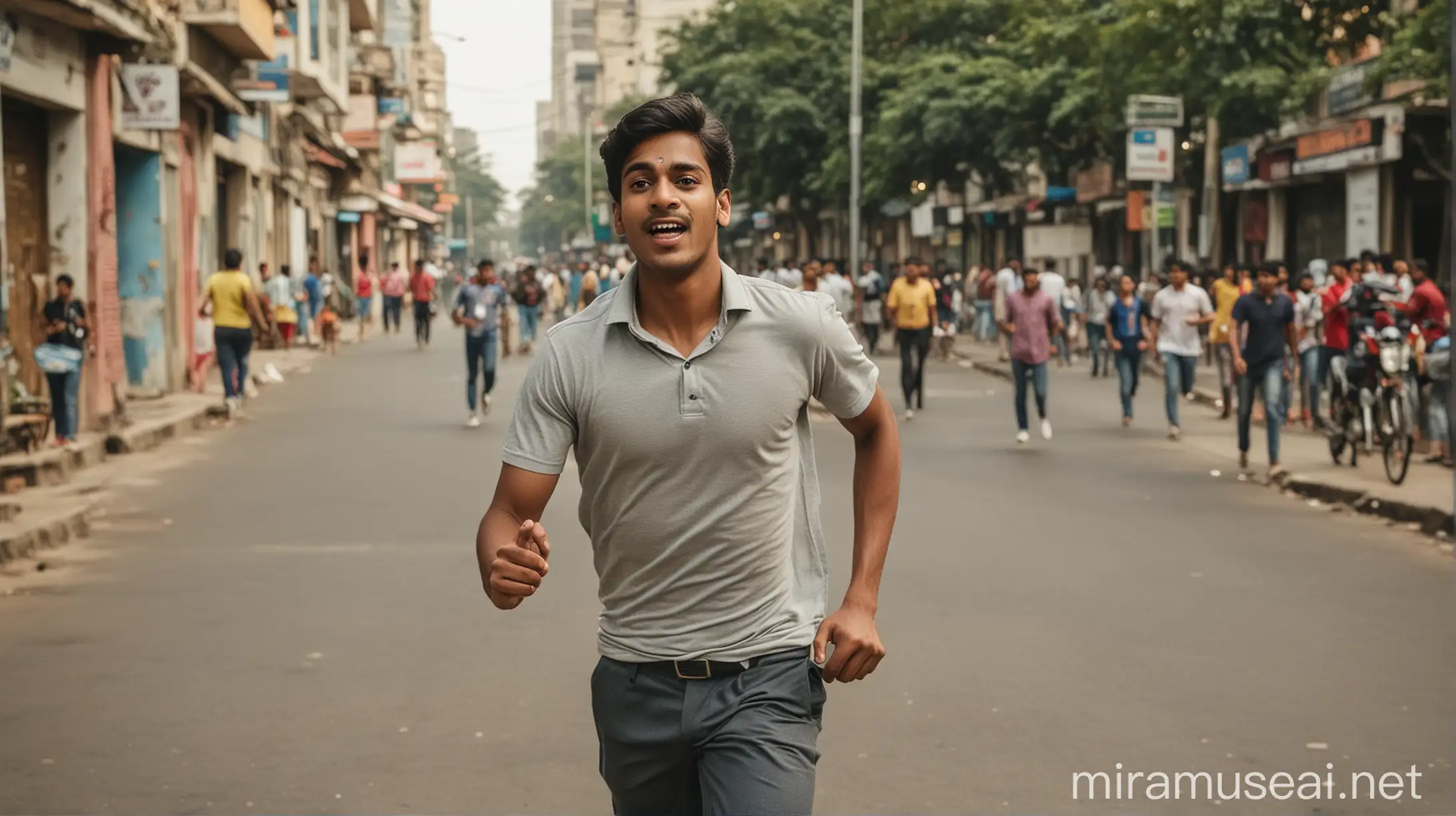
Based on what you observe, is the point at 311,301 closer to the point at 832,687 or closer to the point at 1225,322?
the point at 1225,322

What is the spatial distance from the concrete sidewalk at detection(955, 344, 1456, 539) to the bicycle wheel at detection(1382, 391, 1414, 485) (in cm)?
11

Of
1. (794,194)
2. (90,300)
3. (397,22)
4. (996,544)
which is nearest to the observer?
(996,544)

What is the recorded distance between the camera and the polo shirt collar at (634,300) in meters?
3.51

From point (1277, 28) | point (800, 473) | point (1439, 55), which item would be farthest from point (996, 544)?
point (1277, 28)

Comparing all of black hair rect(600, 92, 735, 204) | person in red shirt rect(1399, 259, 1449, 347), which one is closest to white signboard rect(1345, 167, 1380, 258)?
person in red shirt rect(1399, 259, 1449, 347)

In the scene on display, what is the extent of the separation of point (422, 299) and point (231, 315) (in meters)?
20.1

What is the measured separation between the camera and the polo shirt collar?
11.5 ft

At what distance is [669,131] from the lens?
351 cm

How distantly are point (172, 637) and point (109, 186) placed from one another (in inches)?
462

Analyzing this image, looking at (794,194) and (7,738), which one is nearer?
(7,738)

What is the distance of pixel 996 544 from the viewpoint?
11.6 meters

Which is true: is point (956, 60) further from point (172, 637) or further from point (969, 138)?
point (172, 637)

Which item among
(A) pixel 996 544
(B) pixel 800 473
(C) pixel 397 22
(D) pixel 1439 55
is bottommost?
(A) pixel 996 544

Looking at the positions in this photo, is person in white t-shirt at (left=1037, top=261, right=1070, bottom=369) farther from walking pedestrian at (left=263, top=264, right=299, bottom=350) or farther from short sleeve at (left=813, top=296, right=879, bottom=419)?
short sleeve at (left=813, top=296, right=879, bottom=419)
